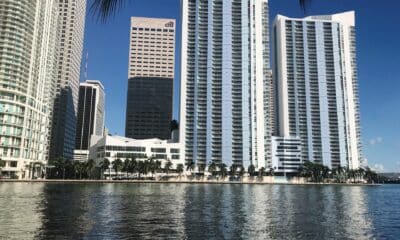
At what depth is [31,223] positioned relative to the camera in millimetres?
30859

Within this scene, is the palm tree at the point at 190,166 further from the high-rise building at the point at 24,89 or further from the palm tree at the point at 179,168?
the high-rise building at the point at 24,89

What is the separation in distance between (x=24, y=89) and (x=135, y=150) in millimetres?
56072

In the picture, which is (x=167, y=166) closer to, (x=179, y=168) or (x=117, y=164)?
(x=179, y=168)

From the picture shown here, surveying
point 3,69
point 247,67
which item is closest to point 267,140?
point 247,67

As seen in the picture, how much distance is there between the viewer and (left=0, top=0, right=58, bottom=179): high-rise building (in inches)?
5512

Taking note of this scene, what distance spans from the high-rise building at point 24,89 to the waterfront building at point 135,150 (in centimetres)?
2681

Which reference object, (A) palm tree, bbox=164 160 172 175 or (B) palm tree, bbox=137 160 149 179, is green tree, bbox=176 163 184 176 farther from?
(B) palm tree, bbox=137 160 149 179

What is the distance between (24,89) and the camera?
152 metres

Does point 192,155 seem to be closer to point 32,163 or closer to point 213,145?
point 213,145

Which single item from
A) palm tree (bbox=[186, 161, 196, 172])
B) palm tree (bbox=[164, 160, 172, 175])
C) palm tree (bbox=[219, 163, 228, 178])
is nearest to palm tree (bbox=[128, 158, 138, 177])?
palm tree (bbox=[164, 160, 172, 175])

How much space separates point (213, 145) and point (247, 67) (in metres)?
45.6

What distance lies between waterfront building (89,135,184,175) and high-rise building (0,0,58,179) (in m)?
26.8

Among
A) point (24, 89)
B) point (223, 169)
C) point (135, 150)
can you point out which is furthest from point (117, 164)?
point (223, 169)

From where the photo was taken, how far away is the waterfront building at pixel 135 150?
578 ft
